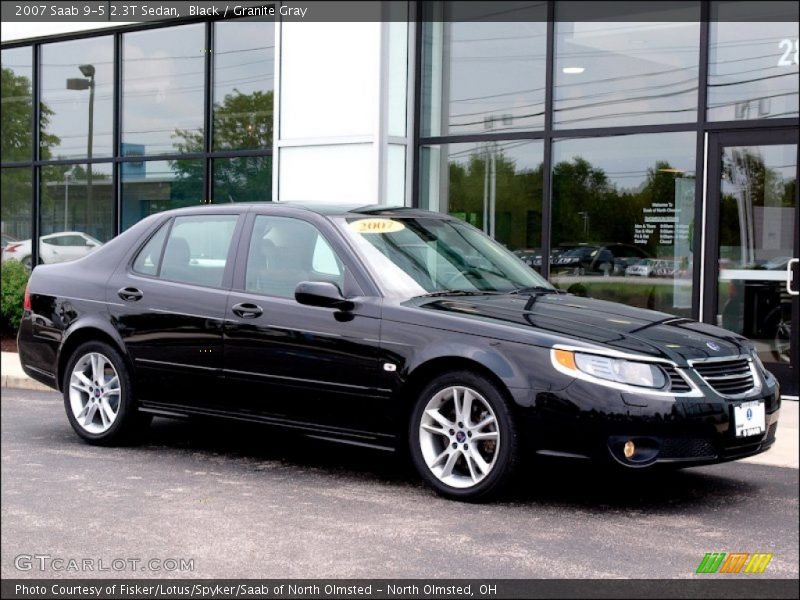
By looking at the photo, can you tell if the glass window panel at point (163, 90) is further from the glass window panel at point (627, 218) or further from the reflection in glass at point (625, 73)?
the glass window panel at point (627, 218)

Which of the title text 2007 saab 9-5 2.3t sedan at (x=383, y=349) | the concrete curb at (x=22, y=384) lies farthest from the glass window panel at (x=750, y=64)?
the concrete curb at (x=22, y=384)

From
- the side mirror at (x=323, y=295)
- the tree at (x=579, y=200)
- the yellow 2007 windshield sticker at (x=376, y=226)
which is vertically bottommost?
the side mirror at (x=323, y=295)

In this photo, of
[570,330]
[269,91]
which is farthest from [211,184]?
[570,330]

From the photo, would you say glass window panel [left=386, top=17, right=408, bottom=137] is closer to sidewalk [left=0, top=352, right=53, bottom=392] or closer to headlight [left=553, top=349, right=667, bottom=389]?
sidewalk [left=0, top=352, right=53, bottom=392]

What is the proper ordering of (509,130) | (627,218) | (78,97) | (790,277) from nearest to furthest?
(790,277) < (627,218) < (509,130) < (78,97)

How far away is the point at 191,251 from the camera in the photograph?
7.58 m

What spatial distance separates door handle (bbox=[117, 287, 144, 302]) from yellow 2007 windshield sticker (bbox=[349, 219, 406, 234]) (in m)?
1.54

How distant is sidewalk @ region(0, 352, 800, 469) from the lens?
7.76m

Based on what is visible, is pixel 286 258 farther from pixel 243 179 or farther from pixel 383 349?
pixel 243 179

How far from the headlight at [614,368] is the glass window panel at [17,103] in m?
12.6

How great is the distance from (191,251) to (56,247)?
9.84m

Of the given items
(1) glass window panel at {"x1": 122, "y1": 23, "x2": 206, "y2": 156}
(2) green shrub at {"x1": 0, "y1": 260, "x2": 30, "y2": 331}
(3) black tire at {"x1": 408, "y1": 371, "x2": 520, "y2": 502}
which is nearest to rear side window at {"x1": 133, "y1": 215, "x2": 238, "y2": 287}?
(3) black tire at {"x1": 408, "y1": 371, "x2": 520, "y2": 502}

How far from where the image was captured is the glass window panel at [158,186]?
15023 mm

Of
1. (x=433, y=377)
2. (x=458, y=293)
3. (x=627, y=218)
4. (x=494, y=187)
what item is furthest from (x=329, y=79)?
(x=433, y=377)
